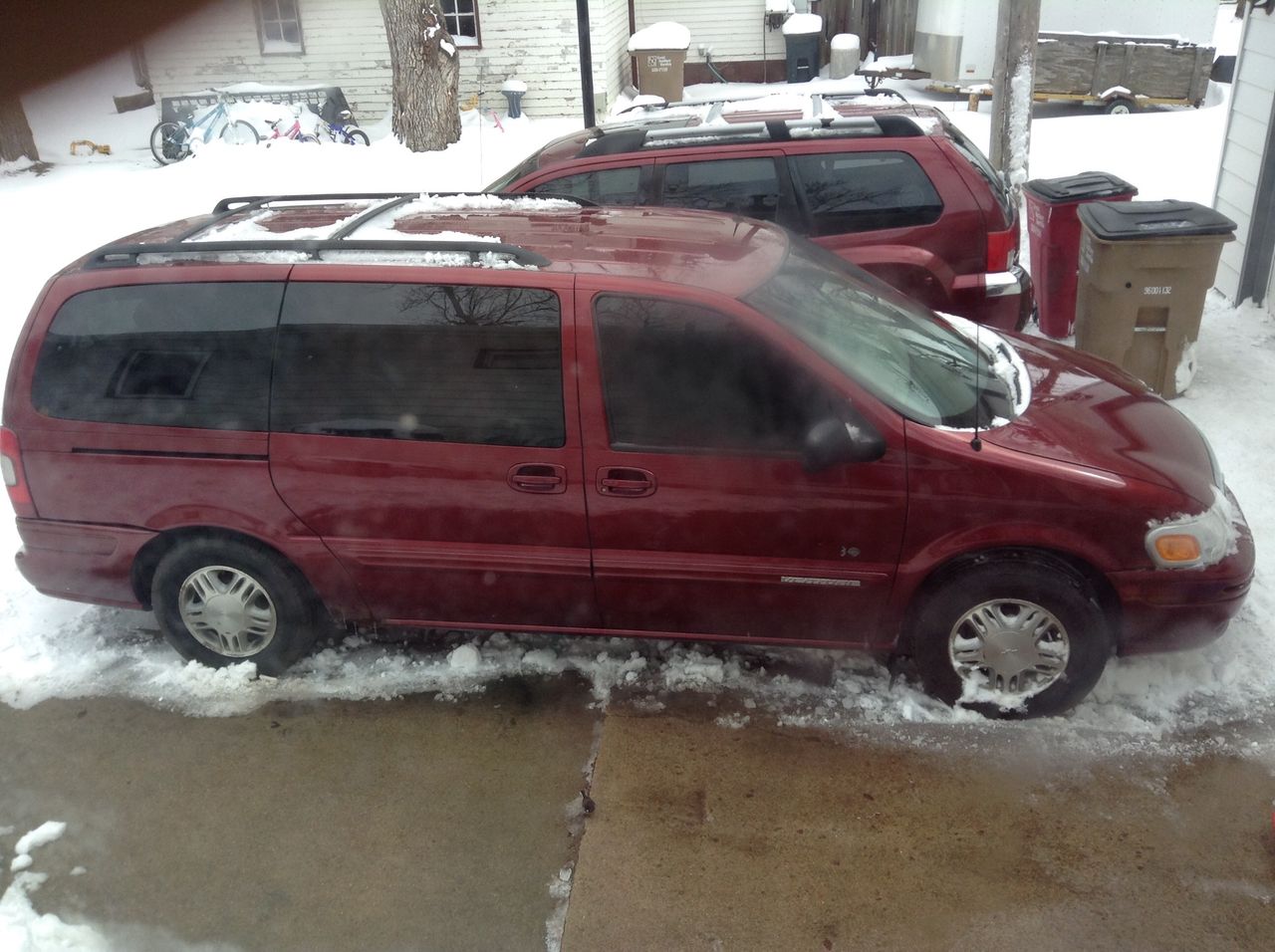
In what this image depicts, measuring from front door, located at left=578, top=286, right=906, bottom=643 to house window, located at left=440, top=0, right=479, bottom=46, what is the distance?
15.0 meters

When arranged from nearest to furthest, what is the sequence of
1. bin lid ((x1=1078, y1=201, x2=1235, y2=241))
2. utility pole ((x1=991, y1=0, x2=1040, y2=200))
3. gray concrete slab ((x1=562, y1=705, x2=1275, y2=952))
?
gray concrete slab ((x1=562, y1=705, x2=1275, y2=952))
bin lid ((x1=1078, y1=201, x2=1235, y2=241))
utility pole ((x1=991, y1=0, x2=1040, y2=200))

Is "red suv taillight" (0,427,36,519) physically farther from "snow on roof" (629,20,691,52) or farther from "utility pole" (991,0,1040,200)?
"snow on roof" (629,20,691,52)

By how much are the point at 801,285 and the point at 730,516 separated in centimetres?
98

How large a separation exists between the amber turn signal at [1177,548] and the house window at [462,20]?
A: 51.8ft

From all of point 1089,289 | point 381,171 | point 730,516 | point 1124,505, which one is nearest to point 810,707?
point 730,516

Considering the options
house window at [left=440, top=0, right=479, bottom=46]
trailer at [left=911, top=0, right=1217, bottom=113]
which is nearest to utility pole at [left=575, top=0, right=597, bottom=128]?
house window at [left=440, top=0, right=479, bottom=46]

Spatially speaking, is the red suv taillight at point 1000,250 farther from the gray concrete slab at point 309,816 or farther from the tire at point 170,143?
the tire at point 170,143

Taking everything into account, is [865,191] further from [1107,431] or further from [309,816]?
[309,816]

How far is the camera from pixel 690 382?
143 inches

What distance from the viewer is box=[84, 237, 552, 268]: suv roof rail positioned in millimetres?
3768

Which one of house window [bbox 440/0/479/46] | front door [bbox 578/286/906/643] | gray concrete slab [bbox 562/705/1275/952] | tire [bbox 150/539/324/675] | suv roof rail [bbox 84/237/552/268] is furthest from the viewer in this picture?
house window [bbox 440/0/479/46]

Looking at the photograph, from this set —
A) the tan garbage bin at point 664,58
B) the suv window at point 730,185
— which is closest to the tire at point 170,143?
the tan garbage bin at point 664,58

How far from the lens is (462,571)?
389 centimetres

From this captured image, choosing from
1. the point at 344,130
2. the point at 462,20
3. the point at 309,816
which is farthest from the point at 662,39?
the point at 309,816
